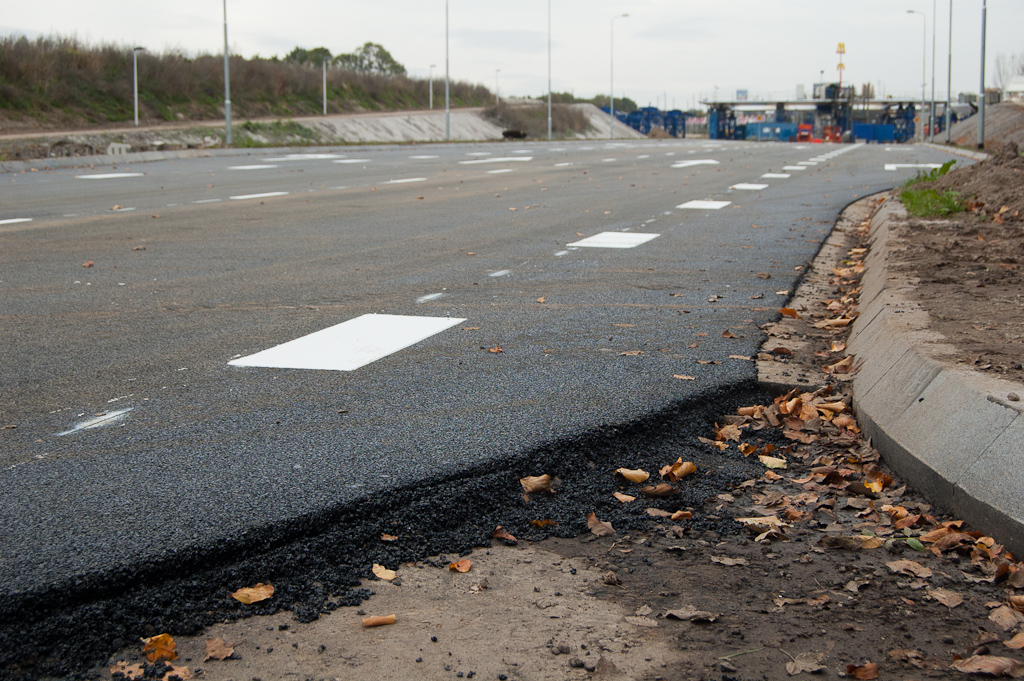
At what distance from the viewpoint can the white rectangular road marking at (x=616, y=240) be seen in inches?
398

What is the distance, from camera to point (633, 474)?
3.79m

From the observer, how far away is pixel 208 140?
46.0 metres

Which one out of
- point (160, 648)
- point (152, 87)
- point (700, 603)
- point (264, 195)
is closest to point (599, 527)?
point (700, 603)

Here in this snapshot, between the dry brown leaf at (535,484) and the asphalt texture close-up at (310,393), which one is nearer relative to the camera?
the asphalt texture close-up at (310,393)

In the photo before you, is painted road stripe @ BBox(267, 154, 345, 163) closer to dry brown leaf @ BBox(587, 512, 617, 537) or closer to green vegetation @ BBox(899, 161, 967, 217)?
green vegetation @ BBox(899, 161, 967, 217)

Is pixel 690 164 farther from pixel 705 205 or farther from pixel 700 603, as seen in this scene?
pixel 700 603

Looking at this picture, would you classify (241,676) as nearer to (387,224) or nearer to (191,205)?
(387,224)

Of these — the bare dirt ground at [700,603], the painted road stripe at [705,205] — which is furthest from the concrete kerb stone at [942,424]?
the painted road stripe at [705,205]

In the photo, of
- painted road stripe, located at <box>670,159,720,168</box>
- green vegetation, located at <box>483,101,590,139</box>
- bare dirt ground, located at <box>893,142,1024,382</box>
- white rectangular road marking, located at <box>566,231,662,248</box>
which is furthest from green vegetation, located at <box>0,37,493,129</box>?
bare dirt ground, located at <box>893,142,1024,382</box>

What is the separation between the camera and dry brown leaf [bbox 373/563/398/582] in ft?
9.68

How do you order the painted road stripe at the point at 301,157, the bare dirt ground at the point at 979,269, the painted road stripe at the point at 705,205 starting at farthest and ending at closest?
the painted road stripe at the point at 301,157 < the painted road stripe at the point at 705,205 < the bare dirt ground at the point at 979,269

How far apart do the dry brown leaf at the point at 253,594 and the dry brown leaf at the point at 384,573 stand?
322 mm

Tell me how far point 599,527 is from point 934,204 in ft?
28.0

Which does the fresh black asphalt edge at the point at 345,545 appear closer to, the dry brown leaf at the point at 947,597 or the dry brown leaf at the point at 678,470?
the dry brown leaf at the point at 678,470
